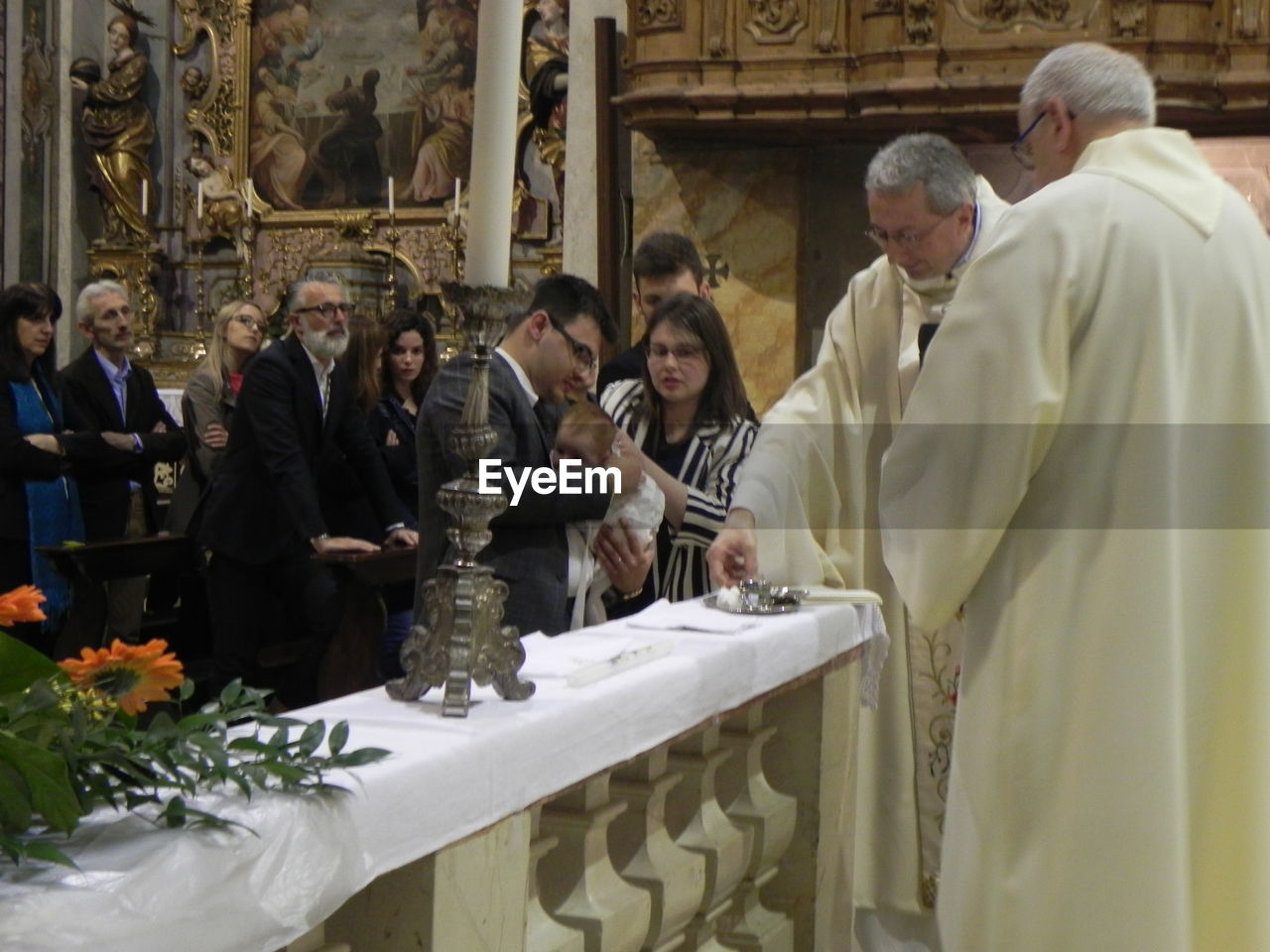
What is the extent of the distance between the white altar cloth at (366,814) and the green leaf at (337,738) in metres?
0.03

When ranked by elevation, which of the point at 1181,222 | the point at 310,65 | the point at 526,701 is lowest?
the point at 526,701

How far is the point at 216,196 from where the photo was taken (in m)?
12.0

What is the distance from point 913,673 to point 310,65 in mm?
9524

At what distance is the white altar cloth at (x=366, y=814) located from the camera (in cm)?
125

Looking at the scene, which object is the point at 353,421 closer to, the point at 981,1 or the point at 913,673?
the point at 913,673

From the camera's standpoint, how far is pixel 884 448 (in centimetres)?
356

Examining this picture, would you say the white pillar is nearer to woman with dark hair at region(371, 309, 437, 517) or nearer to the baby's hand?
the baby's hand

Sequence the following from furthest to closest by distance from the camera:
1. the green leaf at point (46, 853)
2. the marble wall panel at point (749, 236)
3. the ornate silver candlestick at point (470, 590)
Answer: the marble wall panel at point (749, 236)
the ornate silver candlestick at point (470, 590)
the green leaf at point (46, 853)

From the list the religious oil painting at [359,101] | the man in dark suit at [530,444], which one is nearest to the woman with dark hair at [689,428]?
the man in dark suit at [530,444]

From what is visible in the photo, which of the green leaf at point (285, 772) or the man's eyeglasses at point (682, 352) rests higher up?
the man's eyeglasses at point (682, 352)

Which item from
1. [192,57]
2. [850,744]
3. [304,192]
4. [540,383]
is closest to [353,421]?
[540,383]

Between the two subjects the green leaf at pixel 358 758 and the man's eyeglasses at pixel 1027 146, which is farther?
the man's eyeglasses at pixel 1027 146

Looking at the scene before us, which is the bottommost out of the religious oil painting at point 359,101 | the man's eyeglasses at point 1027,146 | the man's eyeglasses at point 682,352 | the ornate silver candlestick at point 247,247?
the man's eyeglasses at point 682,352

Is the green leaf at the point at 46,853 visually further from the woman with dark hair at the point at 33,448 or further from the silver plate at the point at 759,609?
the woman with dark hair at the point at 33,448
